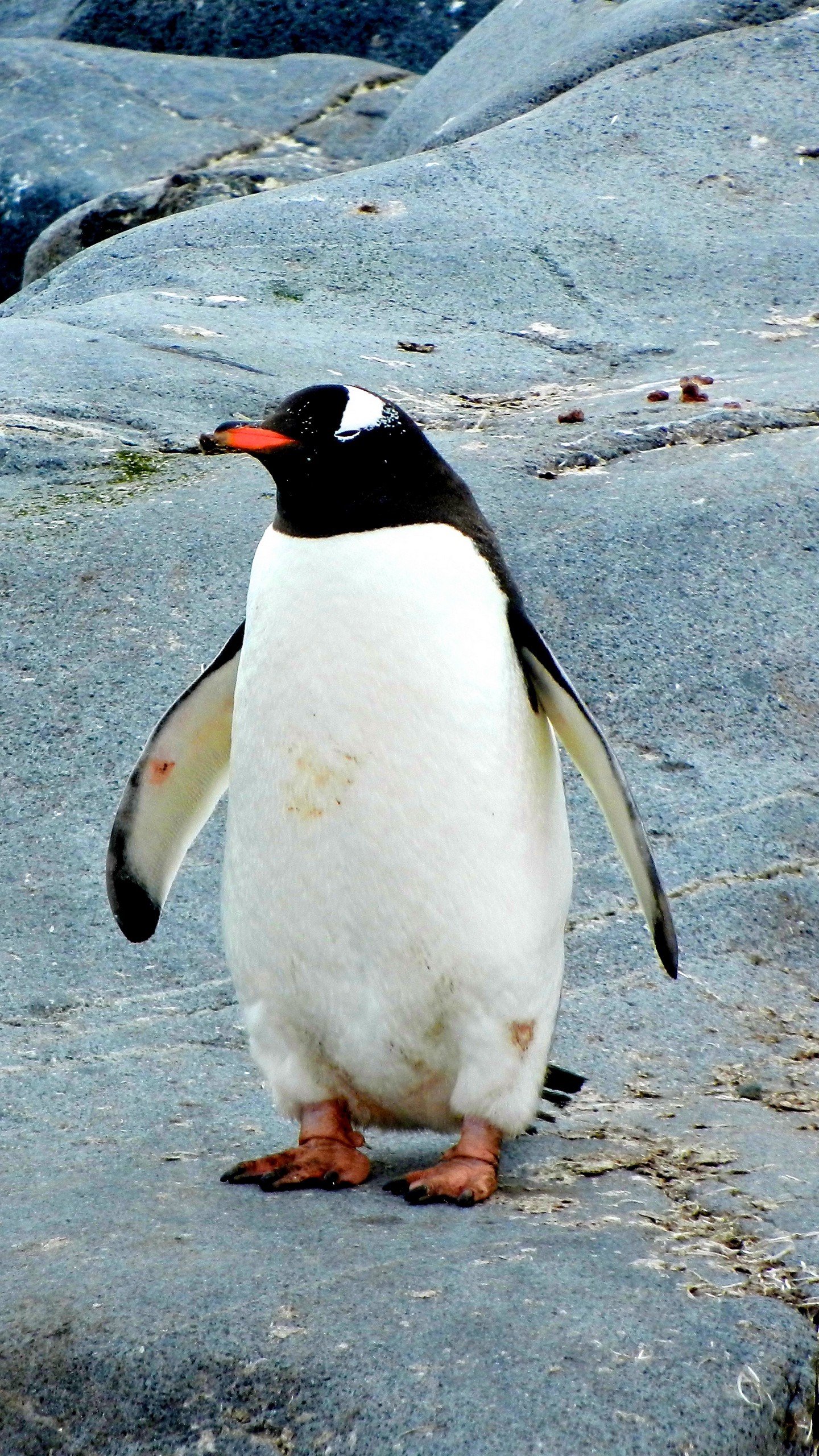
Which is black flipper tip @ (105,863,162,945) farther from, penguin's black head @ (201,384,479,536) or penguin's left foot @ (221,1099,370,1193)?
penguin's black head @ (201,384,479,536)

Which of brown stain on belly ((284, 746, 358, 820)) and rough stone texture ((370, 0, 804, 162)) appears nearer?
brown stain on belly ((284, 746, 358, 820))

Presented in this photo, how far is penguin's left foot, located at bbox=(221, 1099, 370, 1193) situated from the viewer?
2379 mm

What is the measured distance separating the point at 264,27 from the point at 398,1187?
1052 centimetres

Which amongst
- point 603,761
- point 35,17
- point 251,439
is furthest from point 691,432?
point 35,17

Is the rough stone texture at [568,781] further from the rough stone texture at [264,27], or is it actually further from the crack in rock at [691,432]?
the rough stone texture at [264,27]

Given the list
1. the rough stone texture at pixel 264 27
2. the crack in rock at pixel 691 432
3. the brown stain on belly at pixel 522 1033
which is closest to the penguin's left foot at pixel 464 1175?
the brown stain on belly at pixel 522 1033

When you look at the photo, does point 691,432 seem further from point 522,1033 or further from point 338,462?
point 522,1033

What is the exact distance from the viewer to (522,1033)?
A: 2414 mm

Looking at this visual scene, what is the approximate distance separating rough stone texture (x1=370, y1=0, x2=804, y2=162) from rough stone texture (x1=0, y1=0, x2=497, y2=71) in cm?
223

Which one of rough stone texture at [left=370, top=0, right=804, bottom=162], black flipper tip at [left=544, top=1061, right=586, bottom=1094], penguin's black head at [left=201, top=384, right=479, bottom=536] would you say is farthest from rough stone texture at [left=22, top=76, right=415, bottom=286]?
black flipper tip at [left=544, top=1061, right=586, bottom=1094]

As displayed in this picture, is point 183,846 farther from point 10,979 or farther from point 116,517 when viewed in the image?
point 116,517

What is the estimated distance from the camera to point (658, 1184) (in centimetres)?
240

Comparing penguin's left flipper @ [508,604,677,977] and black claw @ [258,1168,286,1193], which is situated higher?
penguin's left flipper @ [508,604,677,977]

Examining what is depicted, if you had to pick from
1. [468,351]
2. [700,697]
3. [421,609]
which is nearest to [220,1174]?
[421,609]
